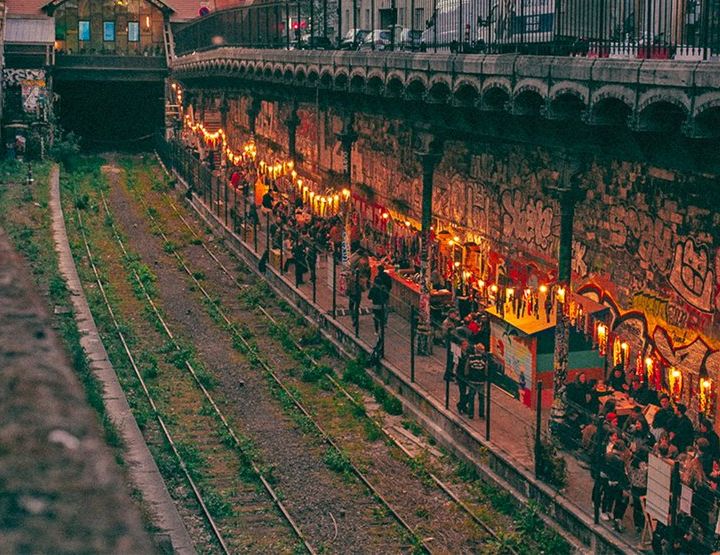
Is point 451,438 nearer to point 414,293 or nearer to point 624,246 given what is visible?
point 624,246

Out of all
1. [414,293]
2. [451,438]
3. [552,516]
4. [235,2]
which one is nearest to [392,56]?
[414,293]

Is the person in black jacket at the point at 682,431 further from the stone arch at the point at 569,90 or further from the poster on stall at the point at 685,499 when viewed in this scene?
the stone arch at the point at 569,90

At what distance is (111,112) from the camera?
8600cm

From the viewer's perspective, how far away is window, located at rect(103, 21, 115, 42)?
85875 millimetres

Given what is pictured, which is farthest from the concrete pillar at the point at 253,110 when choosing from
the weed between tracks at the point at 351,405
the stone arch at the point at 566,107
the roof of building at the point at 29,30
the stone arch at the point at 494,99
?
the stone arch at the point at 566,107

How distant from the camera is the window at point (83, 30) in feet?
281

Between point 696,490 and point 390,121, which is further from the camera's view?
point 390,121

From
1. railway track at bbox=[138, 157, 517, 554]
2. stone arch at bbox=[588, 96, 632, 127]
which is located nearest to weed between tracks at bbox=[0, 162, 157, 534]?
railway track at bbox=[138, 157, 517, 554]

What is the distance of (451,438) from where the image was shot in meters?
21.1

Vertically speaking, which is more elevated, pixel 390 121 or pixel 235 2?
pixel 235 2

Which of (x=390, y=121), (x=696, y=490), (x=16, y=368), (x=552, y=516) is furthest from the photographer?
(x=390, y=121)

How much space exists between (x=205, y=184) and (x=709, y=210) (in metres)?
36.6

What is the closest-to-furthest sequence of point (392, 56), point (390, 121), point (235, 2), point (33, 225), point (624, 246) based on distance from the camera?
point (624, 246) → point (392, 56) → point (390, 121) → point (33, 225) → point (235, 2)

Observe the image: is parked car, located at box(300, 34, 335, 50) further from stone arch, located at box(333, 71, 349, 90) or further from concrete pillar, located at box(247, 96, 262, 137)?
concrete pillar, located at box(247, 96, 262, 137)
